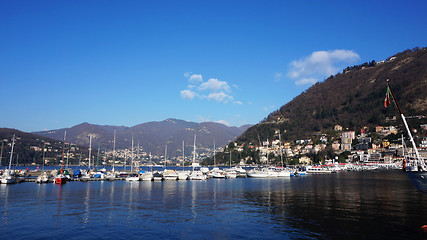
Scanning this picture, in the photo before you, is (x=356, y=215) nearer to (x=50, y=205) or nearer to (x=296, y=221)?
(x=296, y=221)

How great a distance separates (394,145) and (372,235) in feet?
683

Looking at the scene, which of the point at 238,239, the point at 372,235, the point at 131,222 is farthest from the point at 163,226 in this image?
the point at 372,235

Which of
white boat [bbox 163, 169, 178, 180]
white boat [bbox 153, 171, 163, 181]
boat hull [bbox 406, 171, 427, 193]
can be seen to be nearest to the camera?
boat hull [bbox 406, 171, 427, 193]

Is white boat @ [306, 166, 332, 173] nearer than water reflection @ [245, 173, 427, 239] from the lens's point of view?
No

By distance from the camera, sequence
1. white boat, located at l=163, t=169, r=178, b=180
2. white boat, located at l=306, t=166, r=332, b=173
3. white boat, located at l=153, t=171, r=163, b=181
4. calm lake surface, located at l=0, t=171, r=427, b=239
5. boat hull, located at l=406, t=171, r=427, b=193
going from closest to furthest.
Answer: calm lake surface, located at l=0, t=171, r=427, b=239
boat hull, located at l=406, t=171, r=427, b=193
white boat, located at l=153, t=171, r=163, b=181
white boat, located at l=163, t=169, r=178, b=180
white boat, located at l=306, t=166, r=332, b=173

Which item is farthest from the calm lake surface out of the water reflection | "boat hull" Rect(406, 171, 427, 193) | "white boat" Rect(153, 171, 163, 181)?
"white boat" Rect(153, 171, 163, 181)

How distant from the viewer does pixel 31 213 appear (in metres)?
31.5

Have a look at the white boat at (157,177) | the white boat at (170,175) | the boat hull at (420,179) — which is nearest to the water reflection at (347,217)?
the boat hull at (420,179)

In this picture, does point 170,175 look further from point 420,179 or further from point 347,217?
point 347,217

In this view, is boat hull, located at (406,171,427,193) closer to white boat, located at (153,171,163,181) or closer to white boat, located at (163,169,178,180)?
white boat, located at (153,171,163,181)

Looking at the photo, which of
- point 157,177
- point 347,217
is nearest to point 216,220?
point 347,217

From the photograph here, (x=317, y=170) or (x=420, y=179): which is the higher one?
(x=420, y=179)

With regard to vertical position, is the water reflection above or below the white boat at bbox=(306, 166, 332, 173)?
below

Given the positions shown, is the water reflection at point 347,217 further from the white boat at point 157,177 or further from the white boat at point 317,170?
the white boat at point 317,170
